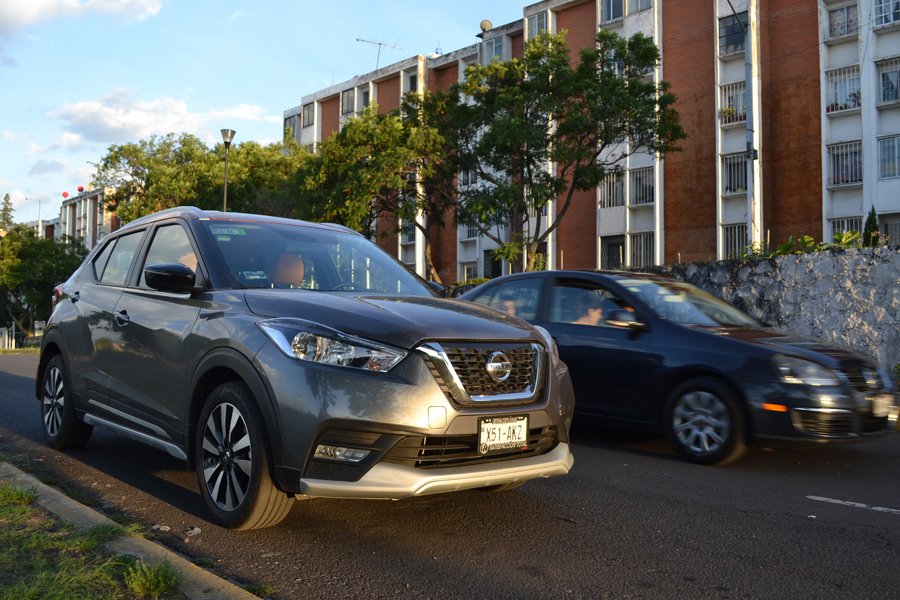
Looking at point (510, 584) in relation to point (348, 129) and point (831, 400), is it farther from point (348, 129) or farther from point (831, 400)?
point (348, 129)

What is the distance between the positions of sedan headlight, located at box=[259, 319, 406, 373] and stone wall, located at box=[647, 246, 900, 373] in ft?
31.7

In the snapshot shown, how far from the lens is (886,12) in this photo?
27.4 meters

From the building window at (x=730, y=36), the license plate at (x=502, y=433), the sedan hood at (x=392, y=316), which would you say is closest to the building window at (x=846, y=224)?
the building window at (x=730, y=36)

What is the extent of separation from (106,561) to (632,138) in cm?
2216

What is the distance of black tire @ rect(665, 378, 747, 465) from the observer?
641 centimetres

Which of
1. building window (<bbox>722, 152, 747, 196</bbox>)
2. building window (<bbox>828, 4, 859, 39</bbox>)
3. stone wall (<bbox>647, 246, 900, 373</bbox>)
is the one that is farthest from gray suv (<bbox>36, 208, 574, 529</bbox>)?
building window (<bbox>828, 4, 859, 39</bbox>)

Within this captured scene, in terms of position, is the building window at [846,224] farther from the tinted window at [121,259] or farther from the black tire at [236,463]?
the black tire at [236,463]

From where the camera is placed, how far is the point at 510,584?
11.8 ft

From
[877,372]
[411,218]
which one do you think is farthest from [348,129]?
[877,372]

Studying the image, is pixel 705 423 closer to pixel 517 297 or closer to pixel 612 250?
pixel 517 297

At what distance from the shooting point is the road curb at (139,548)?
3.25 meters

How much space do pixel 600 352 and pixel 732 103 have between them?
26.0 m

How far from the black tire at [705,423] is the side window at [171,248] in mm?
4021

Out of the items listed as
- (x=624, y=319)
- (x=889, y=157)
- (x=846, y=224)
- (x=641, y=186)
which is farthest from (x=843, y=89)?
(x=624, y=319)
